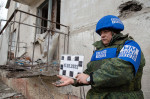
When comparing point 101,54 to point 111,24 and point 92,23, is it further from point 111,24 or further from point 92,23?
point 92,23

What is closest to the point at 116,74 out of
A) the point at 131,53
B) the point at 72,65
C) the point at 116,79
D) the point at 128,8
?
the point at 116,79

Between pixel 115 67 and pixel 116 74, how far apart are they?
0.17 feet

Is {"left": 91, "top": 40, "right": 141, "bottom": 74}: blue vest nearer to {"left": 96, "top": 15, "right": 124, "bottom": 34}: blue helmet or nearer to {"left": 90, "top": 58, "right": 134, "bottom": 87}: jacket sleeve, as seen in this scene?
{"left": 90, "top": 58, "right": 134, "bottom": 87}: jacket sleeve

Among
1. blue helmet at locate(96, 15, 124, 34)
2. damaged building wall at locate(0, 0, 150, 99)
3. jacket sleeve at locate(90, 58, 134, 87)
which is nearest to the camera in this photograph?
jacket sleeve at locate(90, 58, 134, 87)

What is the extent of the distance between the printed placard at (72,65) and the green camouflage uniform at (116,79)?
57cm

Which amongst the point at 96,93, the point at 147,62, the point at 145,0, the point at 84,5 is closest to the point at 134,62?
the point at 96,93

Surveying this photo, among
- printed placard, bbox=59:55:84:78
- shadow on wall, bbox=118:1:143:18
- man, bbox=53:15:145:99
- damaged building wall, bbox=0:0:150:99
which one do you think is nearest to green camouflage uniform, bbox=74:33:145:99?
man, bbox=53:15:145:99

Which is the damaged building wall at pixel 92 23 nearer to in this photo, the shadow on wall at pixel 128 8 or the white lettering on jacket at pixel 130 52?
the shadow on wall at pixel 128 8

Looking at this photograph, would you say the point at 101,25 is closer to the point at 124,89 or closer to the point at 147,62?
the point at 124,89

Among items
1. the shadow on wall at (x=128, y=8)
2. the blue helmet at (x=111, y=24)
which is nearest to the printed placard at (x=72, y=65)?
the blue helmet at (x=111, y=24)

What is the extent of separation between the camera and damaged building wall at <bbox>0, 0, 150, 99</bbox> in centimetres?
167

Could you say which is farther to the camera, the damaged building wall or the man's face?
the damaged building wall

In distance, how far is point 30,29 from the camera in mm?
5785

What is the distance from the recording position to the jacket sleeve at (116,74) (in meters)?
0.80
